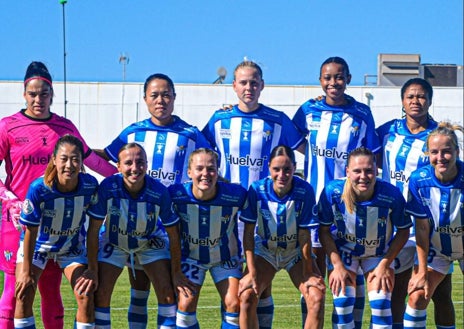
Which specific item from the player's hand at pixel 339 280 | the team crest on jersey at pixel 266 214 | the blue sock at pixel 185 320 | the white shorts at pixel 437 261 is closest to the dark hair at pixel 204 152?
the team crest on jersey at pixel 266 214

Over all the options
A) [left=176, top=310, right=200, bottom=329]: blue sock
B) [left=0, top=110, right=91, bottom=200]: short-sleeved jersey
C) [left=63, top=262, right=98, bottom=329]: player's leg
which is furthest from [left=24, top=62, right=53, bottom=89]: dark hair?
[left=176, top=310, right=200, bottom=329]: blue sock

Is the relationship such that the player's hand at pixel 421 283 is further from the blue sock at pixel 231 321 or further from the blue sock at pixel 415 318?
the blue sock at pixel 231 321

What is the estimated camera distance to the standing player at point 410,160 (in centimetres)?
707

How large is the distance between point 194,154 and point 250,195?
0.54 metres

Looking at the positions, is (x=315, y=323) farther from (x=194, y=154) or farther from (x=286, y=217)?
(x=194, y=154)

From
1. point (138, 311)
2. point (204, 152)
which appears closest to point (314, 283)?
point (204, 152)

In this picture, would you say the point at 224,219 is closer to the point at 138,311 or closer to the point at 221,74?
the point at 138,311

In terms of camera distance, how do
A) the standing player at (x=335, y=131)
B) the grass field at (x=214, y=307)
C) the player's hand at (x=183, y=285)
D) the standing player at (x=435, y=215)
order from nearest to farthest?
the player's hand at (x=183, y=285)
the standing player at (x=435, y=215)
the standing player at (x=335, y=131)
the grass field at (x=214, y=307)

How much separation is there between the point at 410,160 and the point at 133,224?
7.34ft

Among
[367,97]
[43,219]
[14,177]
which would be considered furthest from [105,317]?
[367,97]

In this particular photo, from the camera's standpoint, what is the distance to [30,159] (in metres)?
6.80

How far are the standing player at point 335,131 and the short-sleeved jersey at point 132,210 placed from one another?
130cm

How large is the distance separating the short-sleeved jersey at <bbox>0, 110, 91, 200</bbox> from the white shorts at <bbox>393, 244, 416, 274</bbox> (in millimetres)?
2604

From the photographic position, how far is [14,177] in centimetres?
686
